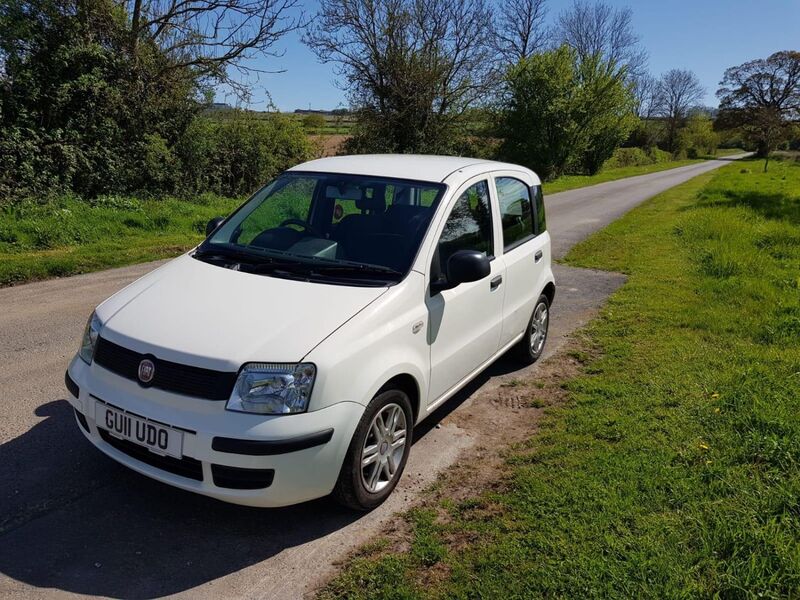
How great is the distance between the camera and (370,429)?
10.4ft

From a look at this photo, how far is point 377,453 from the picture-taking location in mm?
3281

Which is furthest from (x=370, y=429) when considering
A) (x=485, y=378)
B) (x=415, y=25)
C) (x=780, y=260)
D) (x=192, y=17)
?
(x=415, y=25)

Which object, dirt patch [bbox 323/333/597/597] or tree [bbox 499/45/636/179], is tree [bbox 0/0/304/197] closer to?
dirt patch [bbox 323/333/597/597]

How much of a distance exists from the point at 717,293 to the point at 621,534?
18.9 feet

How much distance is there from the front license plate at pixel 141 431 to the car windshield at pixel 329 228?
1.14 metres

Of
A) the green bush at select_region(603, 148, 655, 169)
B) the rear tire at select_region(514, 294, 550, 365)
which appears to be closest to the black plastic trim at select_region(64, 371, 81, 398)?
the rear tire at select_region(514, 294, 550, 365)

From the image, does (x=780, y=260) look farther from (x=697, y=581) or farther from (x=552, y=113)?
(x=552, y=113)

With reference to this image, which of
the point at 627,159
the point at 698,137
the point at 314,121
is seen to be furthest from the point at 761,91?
the point at 314,121

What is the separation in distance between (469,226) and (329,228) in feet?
3.29

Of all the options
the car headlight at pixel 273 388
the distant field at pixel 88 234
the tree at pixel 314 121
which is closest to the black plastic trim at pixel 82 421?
the car headlight at pixel 273 388

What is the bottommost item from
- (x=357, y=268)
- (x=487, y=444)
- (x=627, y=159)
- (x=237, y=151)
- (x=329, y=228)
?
(x=487, y=444)

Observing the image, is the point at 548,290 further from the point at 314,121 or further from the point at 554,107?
the point at 554,107

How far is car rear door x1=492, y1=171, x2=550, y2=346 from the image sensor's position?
4.73 meters

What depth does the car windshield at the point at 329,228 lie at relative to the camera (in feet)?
11.9
